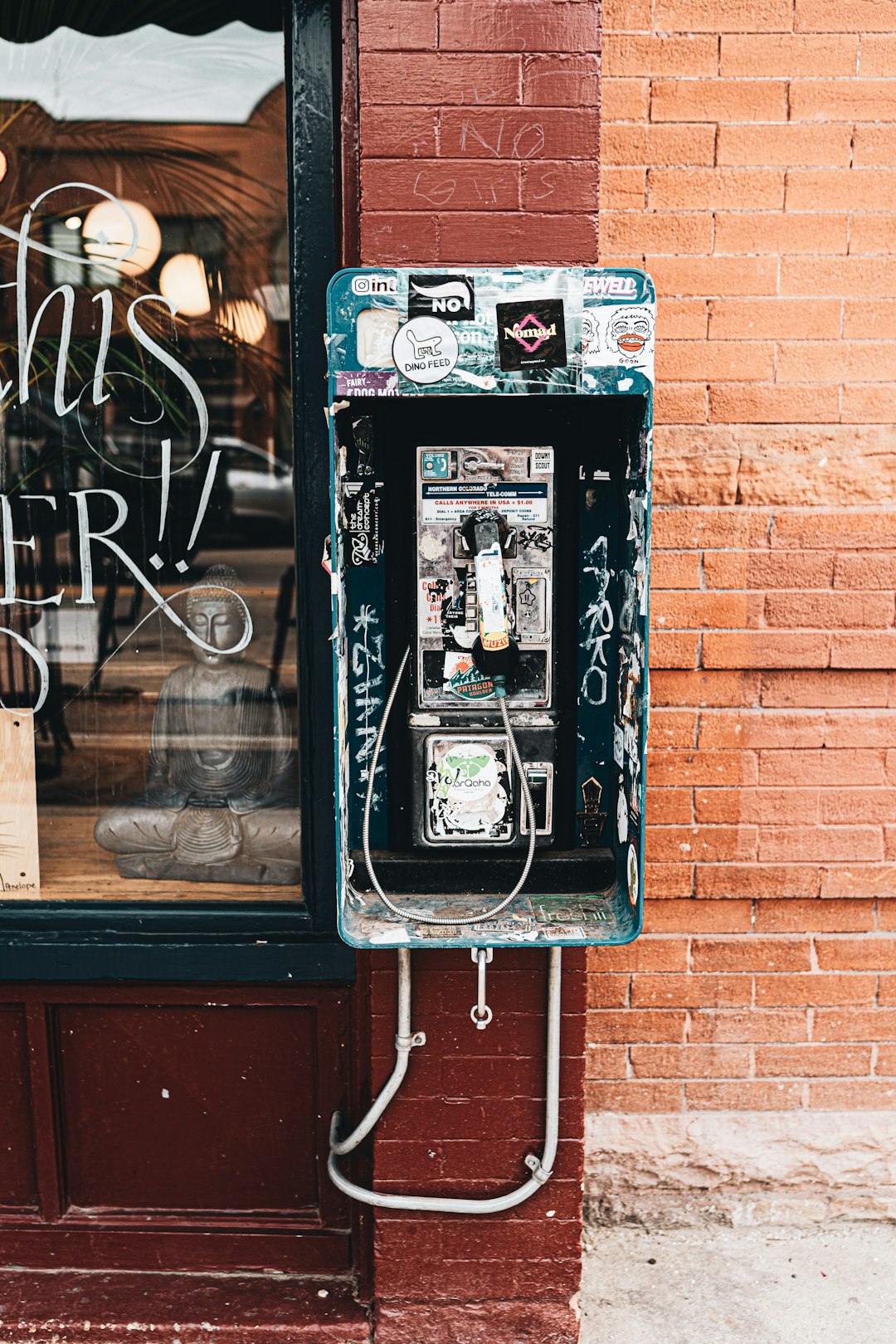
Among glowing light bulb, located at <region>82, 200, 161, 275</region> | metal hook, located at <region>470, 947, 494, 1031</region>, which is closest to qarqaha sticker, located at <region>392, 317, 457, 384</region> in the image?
glowing light bulb, located at <region>82, 200, 161, 275</region>

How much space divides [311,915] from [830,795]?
143 centimetres

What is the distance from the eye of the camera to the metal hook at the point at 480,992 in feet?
7.50

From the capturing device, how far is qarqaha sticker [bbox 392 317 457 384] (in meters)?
2.00

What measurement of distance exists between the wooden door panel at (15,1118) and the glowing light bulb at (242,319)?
1.78 m

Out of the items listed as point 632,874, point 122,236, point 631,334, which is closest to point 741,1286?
point 632,874

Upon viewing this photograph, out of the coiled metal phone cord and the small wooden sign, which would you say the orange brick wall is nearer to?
the coiled metal phone cord

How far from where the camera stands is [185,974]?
2607 millimetres

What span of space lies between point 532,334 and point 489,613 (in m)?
0.53

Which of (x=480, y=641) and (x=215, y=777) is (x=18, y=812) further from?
(x=480, y=641)

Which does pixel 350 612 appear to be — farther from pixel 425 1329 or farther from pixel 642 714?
pixel 425 1329

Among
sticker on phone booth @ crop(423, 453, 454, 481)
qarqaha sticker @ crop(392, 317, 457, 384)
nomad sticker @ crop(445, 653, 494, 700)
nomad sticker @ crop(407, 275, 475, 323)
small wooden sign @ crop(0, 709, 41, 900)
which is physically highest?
nomad sticker @ crop(407, 275, 475, 323)

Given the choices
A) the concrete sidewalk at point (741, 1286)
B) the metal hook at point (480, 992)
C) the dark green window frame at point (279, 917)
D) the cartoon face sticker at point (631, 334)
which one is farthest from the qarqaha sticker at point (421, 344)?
the concrete sidewalk at point (741, 1286)

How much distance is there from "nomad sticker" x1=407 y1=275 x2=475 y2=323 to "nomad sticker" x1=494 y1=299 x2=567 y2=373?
2.3 inches

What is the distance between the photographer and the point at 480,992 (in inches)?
91.5
